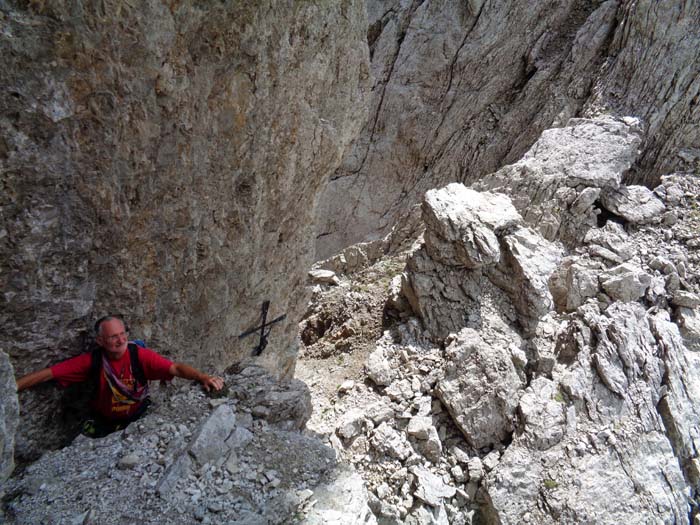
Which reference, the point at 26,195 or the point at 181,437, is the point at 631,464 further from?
the point at 26,195

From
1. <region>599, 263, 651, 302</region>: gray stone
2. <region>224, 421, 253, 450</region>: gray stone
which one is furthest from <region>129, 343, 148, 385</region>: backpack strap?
<region>599, 263, 651, 302</region>: gray stone

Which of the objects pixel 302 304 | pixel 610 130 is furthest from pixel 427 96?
pixel 302 304

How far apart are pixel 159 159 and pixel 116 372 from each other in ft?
6.69

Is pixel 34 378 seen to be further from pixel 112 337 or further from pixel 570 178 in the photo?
pixel 570 178

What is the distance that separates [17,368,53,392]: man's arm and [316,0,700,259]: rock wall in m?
13.7

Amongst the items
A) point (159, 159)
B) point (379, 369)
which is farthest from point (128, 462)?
point (379, 369)

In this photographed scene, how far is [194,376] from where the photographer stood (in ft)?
13.8

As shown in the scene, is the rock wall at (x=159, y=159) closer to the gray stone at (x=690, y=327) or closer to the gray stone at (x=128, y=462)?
the gray stone at (x=128, y=462)

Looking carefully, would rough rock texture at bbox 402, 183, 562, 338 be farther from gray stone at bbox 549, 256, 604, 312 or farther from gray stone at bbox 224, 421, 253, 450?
gray stone at bbox 224, 421, 253, 450

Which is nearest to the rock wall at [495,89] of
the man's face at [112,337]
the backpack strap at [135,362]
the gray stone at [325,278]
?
the gray stone at [325,278]

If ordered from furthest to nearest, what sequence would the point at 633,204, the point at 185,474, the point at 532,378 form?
the point at 633,204 < the point at 532,378 < the point at 185,474

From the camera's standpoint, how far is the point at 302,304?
26.2 feet

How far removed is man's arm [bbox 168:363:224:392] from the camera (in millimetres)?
4104

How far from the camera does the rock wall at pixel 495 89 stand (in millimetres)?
12641
